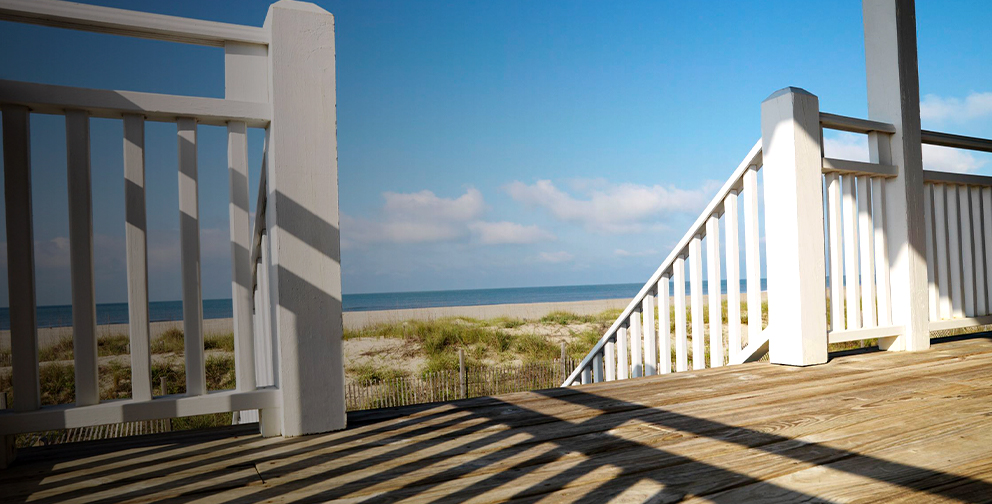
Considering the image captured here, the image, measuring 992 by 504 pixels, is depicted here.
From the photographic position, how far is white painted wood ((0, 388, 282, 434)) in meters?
1.47

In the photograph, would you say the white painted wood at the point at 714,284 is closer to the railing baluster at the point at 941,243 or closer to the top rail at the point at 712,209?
the top rail at the point at 712,209

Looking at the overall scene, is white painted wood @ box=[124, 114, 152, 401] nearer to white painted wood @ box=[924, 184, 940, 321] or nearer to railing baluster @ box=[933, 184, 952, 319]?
white painted wood @ box=[924, 184, 940, 321]

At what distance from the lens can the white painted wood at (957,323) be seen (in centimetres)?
320

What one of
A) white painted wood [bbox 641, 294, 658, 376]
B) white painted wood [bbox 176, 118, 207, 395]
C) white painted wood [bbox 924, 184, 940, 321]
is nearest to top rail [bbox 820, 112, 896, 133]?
white painted wood [bbox 924, 184, 940, 321]

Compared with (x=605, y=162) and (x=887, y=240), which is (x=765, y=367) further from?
A: (x=605, y=162)

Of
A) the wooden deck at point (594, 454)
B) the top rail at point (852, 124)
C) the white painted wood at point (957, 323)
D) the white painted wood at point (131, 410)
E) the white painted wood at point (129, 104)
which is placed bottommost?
the wooden deck at point (594, 454)

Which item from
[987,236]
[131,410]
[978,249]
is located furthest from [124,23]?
[987,236]

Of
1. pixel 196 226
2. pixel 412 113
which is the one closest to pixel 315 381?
pixel 196 226

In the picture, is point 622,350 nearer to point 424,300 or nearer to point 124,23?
point 124,23

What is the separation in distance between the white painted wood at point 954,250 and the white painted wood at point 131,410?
393 centimetres

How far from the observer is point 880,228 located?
3066 millimetres

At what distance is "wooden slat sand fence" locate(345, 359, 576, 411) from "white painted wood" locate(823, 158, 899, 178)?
565 cm

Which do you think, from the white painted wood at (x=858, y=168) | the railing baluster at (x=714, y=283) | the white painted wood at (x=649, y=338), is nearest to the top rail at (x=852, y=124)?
the white painted wood at (x=858, y=168)

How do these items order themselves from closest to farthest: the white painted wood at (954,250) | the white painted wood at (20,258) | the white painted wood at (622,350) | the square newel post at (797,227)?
the white painted wood at (20,258), the square newel post at (797,227), the white painted wood at (954,250), the white painted wood at (622,350)
